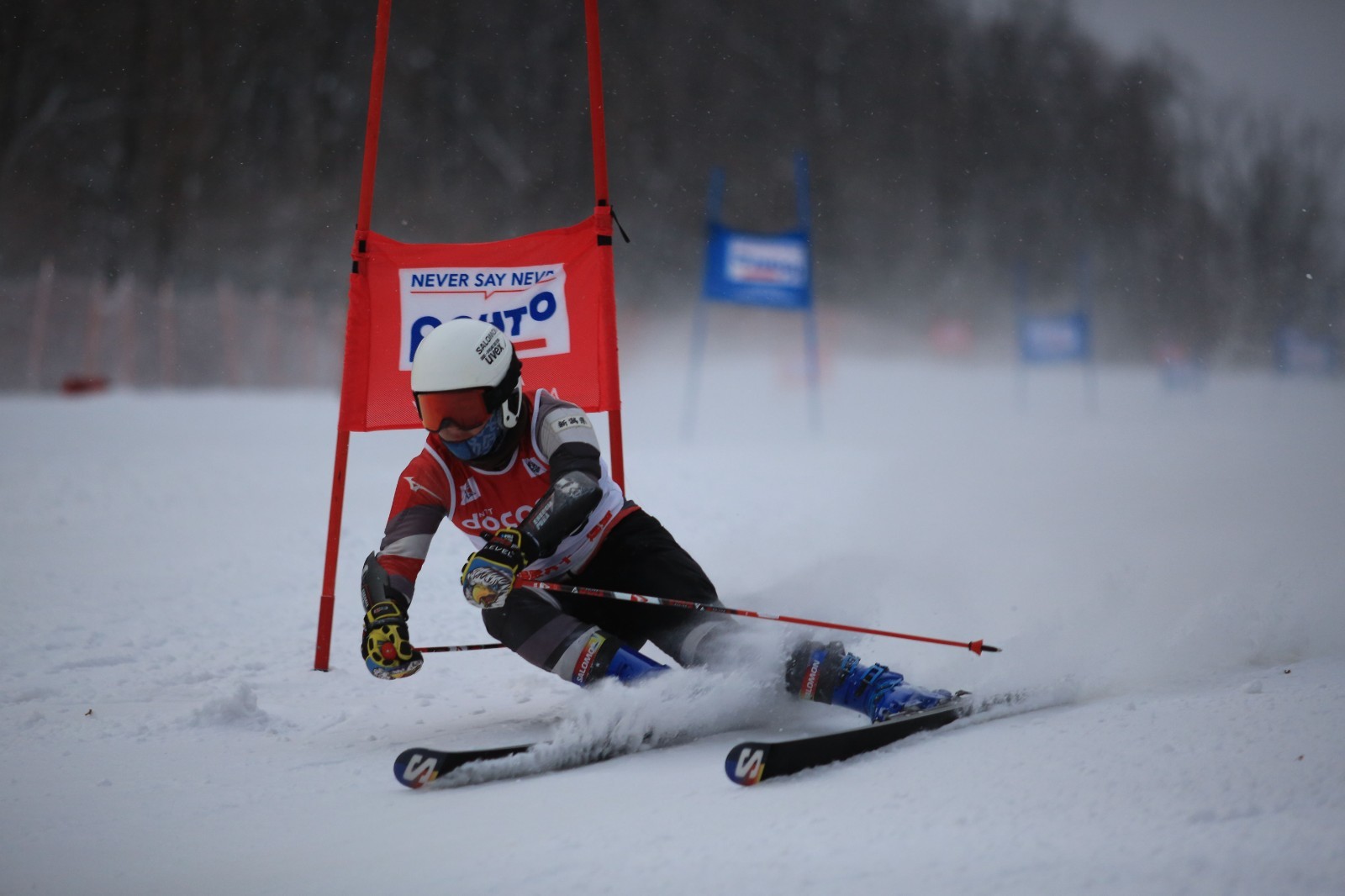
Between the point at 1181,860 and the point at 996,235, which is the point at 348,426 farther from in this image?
the point at 996,235

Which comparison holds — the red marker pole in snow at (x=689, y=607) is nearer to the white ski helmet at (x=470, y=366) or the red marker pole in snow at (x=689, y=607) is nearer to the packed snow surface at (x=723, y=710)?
the packed snow surface at (x=723, y=710)

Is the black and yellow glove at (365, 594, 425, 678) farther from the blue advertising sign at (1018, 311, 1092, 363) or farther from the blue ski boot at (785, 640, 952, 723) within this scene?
the blue advertising sign at (1018, 311, 1092, 363)

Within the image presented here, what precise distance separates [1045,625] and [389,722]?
2.42 meters

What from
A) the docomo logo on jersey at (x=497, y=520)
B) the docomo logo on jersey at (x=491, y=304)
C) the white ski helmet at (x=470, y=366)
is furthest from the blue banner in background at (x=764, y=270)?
the white ski helmet at (x=470, y=366)

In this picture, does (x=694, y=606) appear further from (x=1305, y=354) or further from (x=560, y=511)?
(x=1305, y=354)

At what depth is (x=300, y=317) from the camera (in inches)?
953

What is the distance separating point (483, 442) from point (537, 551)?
41 cm

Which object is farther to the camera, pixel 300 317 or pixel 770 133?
pixel 770 133

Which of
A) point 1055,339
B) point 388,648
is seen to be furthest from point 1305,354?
point 388,648

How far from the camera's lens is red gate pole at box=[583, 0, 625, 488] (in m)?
4.54

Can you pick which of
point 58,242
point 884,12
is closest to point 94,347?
point 58,242

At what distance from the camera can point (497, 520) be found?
12.0 ft

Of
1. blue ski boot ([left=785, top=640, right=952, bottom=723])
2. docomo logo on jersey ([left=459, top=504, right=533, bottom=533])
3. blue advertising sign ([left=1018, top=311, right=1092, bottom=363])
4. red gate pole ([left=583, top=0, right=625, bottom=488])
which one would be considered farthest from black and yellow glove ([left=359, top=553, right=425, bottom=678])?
blue advertising sign ([left=1018, top=311, right=1092, bottom=363])

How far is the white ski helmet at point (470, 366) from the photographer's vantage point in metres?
3.29
